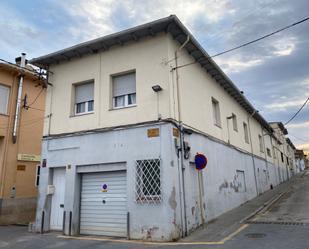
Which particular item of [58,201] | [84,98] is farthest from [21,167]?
[84,98]

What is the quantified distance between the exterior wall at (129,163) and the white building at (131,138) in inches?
1.3

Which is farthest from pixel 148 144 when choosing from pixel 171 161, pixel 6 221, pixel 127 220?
pixel 6 221

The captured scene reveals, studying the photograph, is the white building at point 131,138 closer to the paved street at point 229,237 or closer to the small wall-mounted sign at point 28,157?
the paved street at point 229,237

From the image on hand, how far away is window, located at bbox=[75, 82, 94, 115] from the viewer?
10969mm

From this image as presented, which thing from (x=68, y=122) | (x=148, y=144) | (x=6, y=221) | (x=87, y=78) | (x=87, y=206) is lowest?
(x=6, y=221)

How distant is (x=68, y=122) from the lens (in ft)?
36.1

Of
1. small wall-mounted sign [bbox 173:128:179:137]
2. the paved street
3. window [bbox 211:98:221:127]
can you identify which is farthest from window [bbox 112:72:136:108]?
window [bbox 211:98:221:127]

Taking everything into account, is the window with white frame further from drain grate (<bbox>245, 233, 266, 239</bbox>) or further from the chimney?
the chimney

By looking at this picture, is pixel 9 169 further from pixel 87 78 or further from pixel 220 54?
pixel 220 54

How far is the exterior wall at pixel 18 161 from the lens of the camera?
1351 cm

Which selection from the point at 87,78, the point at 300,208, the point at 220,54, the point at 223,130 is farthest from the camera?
the point at 223,130

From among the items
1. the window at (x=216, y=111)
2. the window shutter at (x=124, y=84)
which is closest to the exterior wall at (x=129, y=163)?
the window shutter at (x=124, y=84)

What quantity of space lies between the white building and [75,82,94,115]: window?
0.04 m

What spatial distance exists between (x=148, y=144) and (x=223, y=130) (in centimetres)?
636
